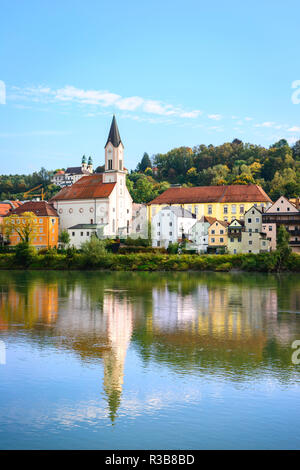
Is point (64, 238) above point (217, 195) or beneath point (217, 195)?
beneath

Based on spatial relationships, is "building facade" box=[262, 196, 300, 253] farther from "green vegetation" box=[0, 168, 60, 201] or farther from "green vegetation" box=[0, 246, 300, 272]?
"green vegetation" box=[0, 168, 60, 201]

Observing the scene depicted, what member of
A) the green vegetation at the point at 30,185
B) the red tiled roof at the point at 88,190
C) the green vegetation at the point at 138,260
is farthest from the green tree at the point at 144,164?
the green vegetation at the point at 138,260

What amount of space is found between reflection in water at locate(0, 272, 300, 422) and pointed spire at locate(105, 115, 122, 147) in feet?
161

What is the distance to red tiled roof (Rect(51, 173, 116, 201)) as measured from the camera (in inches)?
3364

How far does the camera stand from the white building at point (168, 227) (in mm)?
75938

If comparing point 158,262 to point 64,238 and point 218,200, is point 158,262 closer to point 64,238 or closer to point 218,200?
point 218,200

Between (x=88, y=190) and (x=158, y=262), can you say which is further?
(x=88, y=190)

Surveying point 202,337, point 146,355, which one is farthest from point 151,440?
point 202,337

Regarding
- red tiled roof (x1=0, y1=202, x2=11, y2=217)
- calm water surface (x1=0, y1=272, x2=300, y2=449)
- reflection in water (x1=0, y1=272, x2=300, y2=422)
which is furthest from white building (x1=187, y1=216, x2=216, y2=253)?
calm water surface (x1=0, y1=272, x2=300, y2=449)

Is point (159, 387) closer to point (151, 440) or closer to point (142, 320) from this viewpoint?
point (151, 440)

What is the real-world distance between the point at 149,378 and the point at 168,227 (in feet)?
203

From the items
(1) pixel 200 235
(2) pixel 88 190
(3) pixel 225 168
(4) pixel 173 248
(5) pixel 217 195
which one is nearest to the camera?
(4) pixel 173 248

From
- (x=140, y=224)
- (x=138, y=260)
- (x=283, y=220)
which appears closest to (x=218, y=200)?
(x=140, y=224)

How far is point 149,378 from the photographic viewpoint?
48.1ft
